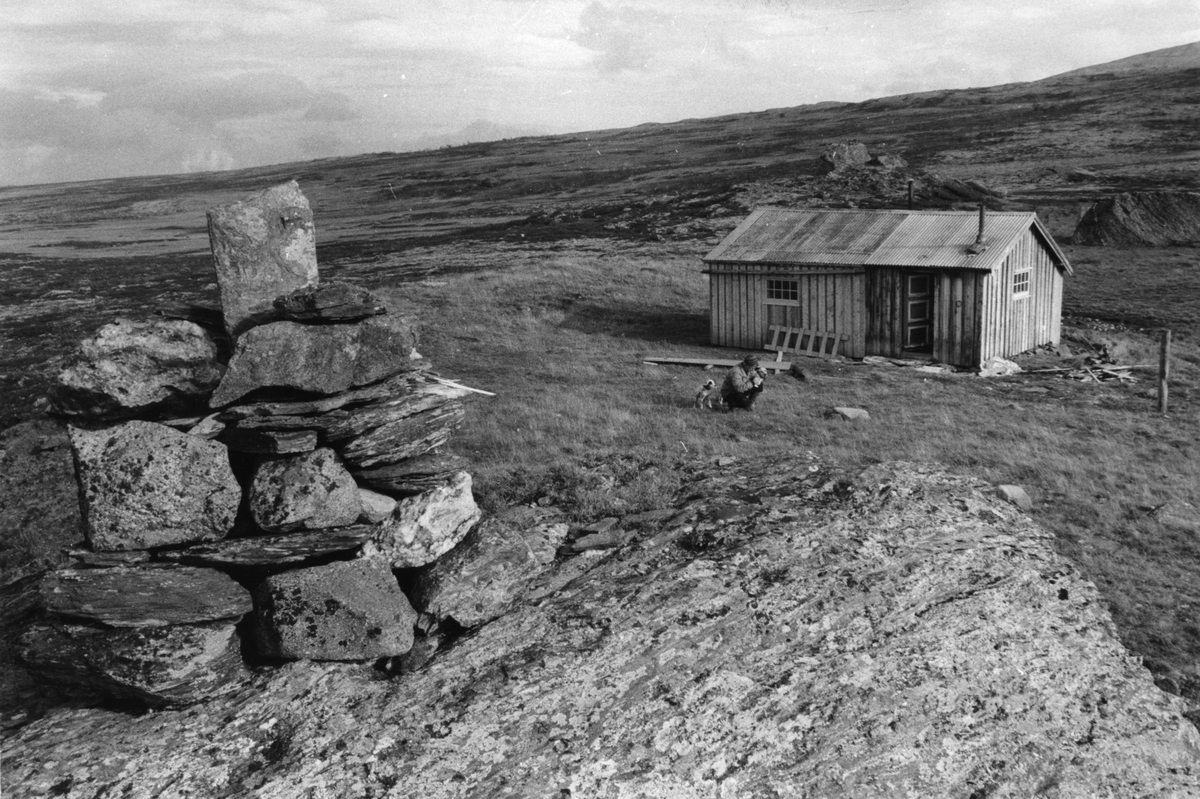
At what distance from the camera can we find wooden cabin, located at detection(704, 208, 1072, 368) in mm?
28094

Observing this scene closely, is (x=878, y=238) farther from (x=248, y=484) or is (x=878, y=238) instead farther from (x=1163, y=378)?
(x=248, y=484)

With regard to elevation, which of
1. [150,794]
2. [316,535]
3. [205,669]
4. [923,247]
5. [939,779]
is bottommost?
[939,779]

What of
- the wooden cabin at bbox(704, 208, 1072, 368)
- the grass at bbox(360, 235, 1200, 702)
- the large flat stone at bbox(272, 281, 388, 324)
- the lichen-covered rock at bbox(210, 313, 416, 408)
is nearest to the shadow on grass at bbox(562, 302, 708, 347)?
the grass at bbox(360, 235, 1200, 702)

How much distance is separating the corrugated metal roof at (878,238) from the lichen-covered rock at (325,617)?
2218cm

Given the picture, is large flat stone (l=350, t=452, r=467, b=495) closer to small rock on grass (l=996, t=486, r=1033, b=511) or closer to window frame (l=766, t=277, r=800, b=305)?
small rock on grass (l=996, t=486, r=1033, b=511)

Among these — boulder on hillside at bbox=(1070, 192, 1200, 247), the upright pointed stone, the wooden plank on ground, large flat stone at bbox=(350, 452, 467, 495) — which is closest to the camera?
the upright pointed stone

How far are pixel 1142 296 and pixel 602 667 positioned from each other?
3559cm

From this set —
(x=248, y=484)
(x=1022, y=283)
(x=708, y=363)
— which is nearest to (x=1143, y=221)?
(x=1022, y=283)

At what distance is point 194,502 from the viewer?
10.5 meters

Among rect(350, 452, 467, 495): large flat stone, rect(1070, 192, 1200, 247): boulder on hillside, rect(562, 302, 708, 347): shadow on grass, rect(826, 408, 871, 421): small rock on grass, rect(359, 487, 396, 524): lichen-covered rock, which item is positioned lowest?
rect(826, 408, 871, 421): small rock on grass

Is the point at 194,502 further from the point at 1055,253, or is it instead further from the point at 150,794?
the point at 1055,253

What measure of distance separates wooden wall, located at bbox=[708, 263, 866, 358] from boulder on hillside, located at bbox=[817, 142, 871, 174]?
4335cm

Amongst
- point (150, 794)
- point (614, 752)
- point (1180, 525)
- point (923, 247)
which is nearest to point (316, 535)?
point (150, 794)

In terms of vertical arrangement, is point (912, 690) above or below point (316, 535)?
below
